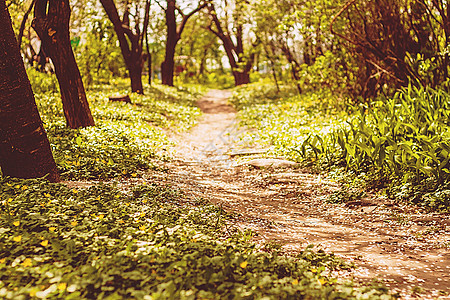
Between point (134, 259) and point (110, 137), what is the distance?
18.2ft

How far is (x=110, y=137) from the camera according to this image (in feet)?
26.4

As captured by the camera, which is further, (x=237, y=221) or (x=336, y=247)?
(x=237, y=221)

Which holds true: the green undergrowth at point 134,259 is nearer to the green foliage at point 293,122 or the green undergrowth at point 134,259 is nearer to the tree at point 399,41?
the green foliage at point 293,122

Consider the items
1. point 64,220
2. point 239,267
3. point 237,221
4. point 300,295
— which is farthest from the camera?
point 237,221

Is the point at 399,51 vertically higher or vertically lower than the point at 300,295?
higher

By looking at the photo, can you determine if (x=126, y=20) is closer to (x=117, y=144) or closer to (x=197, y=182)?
(x=117, y=144)

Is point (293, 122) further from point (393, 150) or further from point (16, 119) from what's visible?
point (16, 119)

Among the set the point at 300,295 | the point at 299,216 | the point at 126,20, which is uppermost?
the point at 126,20

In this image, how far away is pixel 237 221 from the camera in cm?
451

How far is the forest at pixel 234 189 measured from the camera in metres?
2.74

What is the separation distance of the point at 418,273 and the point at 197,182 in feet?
12.3

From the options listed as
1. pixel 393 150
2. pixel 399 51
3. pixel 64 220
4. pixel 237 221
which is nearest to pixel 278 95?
pixel 399 51

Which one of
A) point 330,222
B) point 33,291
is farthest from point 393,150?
point 33,291

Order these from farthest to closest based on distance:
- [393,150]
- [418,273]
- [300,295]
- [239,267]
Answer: [393,150]
[418,273]
[239,267]
[300,295]
